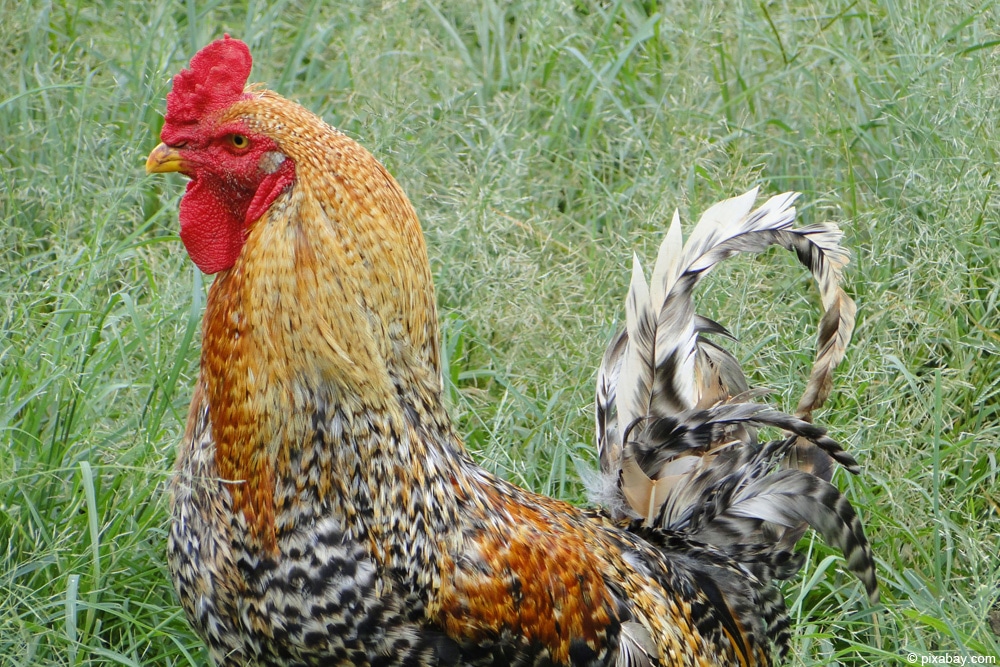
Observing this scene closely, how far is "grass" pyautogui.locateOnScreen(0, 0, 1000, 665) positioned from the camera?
11.3 feet

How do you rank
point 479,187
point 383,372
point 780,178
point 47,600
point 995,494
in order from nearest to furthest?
point 383,372, point 47,600, point 995,494, point 479,187, point 780,178

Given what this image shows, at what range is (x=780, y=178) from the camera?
15.7 feet

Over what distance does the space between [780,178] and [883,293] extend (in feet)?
2.76

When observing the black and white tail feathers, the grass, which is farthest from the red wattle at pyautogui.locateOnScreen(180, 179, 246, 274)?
the black and white tail feathers

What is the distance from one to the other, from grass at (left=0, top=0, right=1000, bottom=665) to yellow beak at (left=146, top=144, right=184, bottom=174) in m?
0.86

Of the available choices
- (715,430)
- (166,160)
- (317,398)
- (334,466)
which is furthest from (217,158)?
(715,430)

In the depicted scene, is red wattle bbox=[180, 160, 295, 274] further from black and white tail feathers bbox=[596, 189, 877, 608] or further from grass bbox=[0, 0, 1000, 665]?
black and white tail feathers bbox=[596, 189, 877, 608]

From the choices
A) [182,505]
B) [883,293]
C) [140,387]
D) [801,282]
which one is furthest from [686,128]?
[182,505]

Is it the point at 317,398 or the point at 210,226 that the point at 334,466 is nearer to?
the point at 317,398

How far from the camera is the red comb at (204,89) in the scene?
269 cm

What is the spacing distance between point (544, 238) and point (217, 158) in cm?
212

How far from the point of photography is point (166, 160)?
2.72m

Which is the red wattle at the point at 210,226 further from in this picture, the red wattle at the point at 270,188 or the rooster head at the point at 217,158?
the red wattle at the point at 270,188

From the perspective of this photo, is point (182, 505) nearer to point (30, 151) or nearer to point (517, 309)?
point (517, 309)
